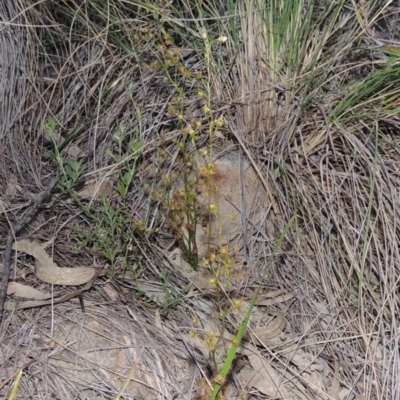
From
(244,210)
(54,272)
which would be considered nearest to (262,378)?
(244,210)

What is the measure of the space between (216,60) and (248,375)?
1.04 meters

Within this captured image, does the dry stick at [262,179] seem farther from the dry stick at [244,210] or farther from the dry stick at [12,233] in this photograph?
the dry stick at [12,233]

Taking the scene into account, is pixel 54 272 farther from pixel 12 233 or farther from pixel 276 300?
pixel 276 300

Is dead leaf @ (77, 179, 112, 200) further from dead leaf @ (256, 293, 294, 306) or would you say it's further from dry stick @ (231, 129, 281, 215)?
dead leaf @ (256, 293, 294, 306)

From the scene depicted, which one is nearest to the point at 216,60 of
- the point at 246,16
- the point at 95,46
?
the point at 246,16

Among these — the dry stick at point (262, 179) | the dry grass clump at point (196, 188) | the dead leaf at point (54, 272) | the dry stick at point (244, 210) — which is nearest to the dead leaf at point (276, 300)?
the dry grass clump at point (196, 188)

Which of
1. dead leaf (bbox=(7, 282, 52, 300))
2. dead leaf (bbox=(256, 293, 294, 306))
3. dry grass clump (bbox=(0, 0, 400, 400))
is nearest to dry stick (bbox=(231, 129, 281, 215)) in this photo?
dry grass clump (bbox=(0, 0, 400, 400))

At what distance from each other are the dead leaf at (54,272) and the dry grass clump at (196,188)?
3 cm

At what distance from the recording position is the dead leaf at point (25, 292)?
200 cm

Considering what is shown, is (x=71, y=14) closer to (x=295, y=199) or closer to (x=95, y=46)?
(x=95, y=46)

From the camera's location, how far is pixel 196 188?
202 centimetres

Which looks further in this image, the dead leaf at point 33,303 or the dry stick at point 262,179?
the dry stick at point 262,179

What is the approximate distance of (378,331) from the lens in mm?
1855

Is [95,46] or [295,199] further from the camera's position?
[95,46]
